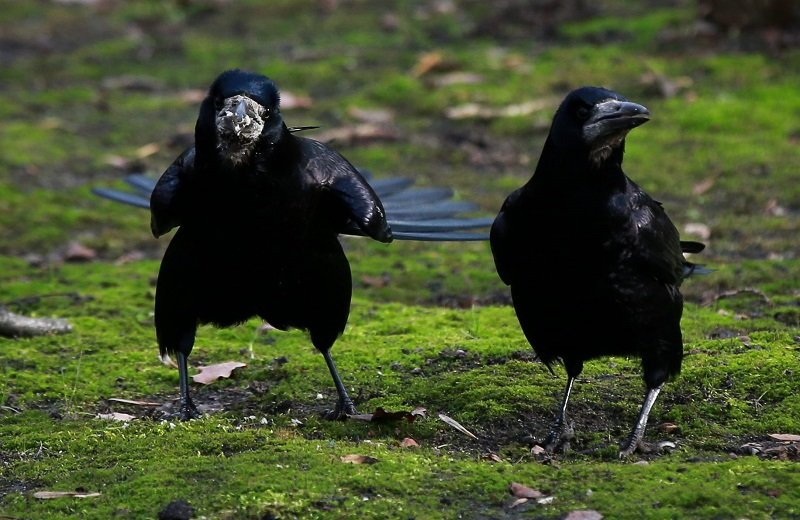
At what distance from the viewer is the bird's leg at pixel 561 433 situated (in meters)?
4.57

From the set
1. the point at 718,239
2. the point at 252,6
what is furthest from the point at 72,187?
the point at 252,6

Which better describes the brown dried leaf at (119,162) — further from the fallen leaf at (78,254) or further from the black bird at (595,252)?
the black bird at (595,252)

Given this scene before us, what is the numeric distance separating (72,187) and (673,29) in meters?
5.88

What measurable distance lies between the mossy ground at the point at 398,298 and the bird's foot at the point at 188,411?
11cm

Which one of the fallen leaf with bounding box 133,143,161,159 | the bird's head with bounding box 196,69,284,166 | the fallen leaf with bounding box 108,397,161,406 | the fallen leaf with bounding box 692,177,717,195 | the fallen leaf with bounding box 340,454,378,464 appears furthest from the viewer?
the fallen leaf with bounding box 133,143,161,159

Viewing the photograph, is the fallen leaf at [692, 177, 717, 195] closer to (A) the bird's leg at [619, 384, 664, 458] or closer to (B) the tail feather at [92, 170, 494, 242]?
(B) the tail feather at [92, 170, 494, 242]

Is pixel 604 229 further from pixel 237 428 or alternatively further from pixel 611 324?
pixel 237 428

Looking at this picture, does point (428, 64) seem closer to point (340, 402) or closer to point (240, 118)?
point (340, 402)

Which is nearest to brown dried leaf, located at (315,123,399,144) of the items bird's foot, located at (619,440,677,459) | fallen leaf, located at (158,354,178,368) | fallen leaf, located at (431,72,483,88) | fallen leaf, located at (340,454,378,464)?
fallen leaf, located at (431,72,483,88)

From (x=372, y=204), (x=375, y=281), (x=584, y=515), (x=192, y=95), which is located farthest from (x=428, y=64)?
(x=584, y=515)

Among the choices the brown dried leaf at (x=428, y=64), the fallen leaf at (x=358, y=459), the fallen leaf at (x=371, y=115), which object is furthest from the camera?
the brown dried leaf at (x=428, y=64)

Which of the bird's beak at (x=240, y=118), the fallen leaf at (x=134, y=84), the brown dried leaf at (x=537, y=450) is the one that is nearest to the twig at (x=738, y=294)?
the brown dried leaf at (x=537, y=450)

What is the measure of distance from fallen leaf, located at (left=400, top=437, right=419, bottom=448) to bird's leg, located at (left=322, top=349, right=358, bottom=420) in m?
0.40

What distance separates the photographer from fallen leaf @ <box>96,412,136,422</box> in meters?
5.01
